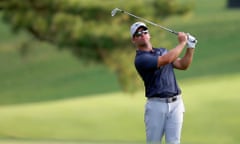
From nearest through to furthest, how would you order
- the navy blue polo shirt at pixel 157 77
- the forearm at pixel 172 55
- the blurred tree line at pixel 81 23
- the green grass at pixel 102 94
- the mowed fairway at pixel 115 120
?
the forearm at pixel 172 55, the navy blue polo shirt at pixel 157 77, the blurred tree line at pixel 81 23, the mowed fairway at pixel 115 120, the green grass at pixel 102 94

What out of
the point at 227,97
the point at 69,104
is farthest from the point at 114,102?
the point at 227,97

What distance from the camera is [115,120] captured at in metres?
16.0

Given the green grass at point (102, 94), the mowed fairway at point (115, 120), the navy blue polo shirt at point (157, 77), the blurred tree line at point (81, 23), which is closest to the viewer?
the navy blue polo shirt at point (157, 77)

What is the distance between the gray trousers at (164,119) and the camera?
6.69m

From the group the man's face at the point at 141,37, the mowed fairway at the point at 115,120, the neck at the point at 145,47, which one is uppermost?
the mowed fairway at the point at 115,120

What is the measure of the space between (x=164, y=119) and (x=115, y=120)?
9257 millimetres

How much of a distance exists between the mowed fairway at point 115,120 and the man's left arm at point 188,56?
810 cm

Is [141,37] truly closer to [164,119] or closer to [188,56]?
[188,56]

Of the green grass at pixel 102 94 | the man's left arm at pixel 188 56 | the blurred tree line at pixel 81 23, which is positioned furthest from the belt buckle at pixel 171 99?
the blurred tree line at pixel 81 23

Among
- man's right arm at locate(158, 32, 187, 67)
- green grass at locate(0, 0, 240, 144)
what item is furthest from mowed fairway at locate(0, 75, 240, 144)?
man's right arm at locate(158, 32, 187, 67)

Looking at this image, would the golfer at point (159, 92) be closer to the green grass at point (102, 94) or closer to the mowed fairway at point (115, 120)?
the green grass at point (102, 94)

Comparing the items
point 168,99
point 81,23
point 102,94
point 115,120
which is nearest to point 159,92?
point 168,99

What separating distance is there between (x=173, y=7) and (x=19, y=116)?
11.2ft

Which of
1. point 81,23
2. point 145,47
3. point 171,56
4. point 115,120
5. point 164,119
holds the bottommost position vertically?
point 164,119
